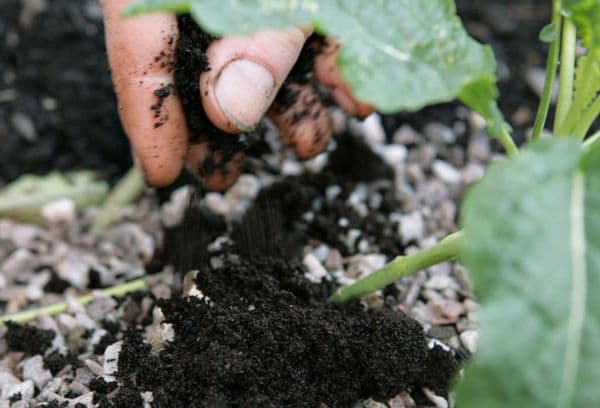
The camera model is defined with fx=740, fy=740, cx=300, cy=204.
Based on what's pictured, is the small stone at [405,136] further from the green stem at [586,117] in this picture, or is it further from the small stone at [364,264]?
the green stem at [586,117]

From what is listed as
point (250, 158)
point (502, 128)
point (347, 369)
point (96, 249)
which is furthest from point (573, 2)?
point (96, 249)

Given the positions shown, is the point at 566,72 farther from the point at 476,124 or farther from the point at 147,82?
the point at 476,124

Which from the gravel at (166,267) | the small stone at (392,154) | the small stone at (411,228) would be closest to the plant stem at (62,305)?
the gravel at (166,267)

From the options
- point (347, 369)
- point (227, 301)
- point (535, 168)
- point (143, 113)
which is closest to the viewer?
point (535, 168)

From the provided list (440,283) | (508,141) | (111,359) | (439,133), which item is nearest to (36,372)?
(111,359)

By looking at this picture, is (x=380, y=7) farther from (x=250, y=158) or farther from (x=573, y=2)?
(x=250, y=158)

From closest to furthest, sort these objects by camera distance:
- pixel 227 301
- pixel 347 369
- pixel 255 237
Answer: pixel 347 369, pixel 227 301, pixel 255 237

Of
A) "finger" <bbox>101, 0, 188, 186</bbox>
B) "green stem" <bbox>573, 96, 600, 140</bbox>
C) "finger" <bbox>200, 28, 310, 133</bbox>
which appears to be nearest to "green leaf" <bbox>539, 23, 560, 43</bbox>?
"green stem" <bbox>573, 96, 600, 140</bbox>
